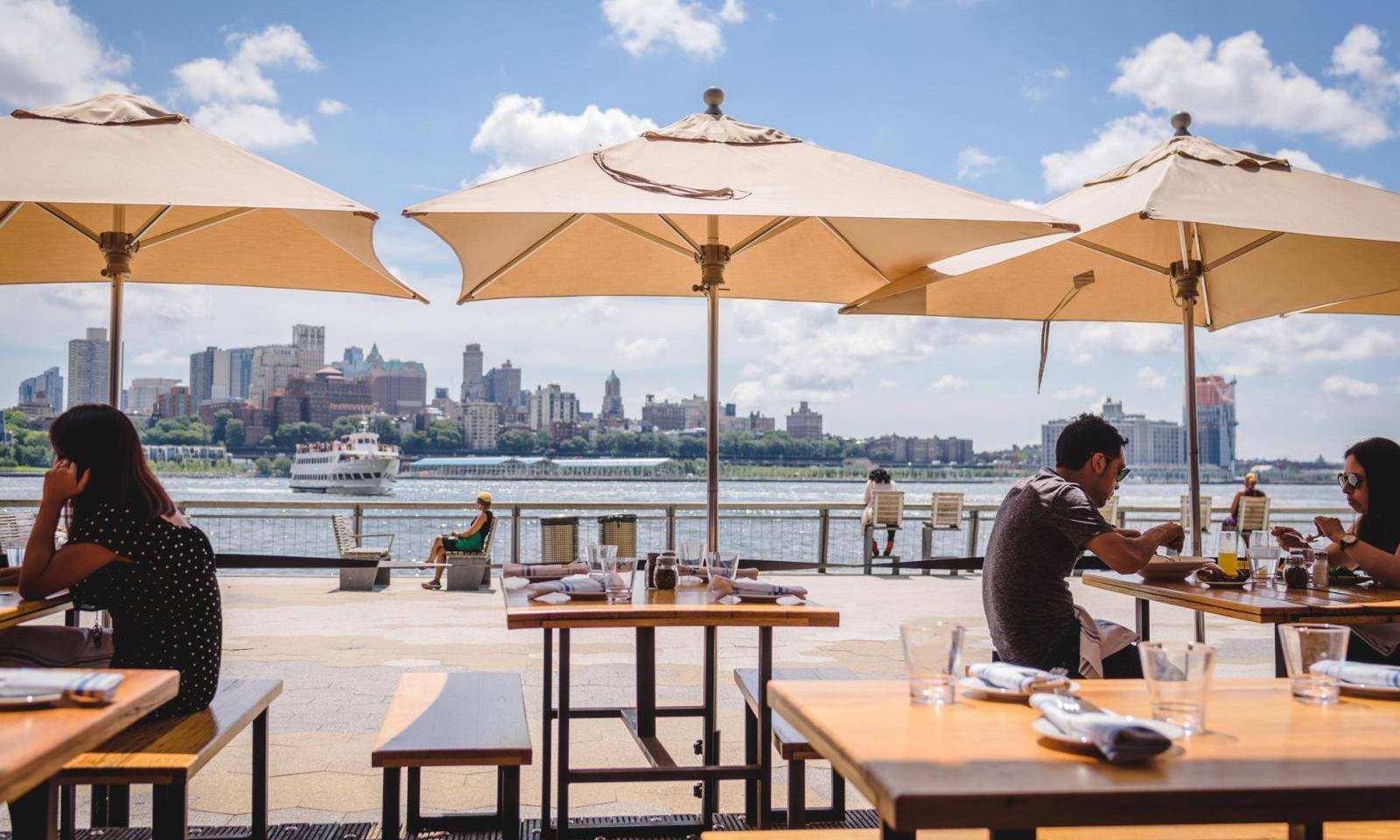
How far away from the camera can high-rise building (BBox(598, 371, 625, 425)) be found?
22.0 m

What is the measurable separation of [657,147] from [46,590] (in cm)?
262

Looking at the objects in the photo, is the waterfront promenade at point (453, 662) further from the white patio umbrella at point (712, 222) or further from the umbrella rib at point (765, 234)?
the umbrella rib at point (765, 234)

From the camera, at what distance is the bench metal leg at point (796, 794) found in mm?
3379

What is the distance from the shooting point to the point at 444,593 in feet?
35.4

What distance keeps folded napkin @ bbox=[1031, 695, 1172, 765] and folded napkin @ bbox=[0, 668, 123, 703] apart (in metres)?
1.75

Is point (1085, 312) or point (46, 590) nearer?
point (46, 590)

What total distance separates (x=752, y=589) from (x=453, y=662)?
353cm

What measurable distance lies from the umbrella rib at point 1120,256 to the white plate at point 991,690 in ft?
13.2

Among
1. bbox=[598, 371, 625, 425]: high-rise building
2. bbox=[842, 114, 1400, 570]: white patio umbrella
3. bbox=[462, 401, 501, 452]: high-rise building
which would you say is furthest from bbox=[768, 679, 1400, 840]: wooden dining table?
bbox=[462, 401, 501, 452]: high-rise building

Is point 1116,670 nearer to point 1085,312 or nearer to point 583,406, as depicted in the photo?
point 1085,312

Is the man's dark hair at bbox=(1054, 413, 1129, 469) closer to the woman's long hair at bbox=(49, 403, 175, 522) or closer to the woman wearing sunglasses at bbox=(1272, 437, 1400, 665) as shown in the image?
the woman wearing sunglasses at bbox=(1272, 437, 1400, 665)

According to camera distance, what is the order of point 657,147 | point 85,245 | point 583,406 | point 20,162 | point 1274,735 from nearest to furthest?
point 1274,735 < point 20,162 < point 657,147 < point 85,245 < point 583,406

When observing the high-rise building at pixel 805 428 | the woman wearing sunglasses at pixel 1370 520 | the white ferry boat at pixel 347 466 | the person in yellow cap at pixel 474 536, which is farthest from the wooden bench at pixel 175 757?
the white ferry boat at pixel 347 466

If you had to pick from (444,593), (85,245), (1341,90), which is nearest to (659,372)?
(1341,90)
